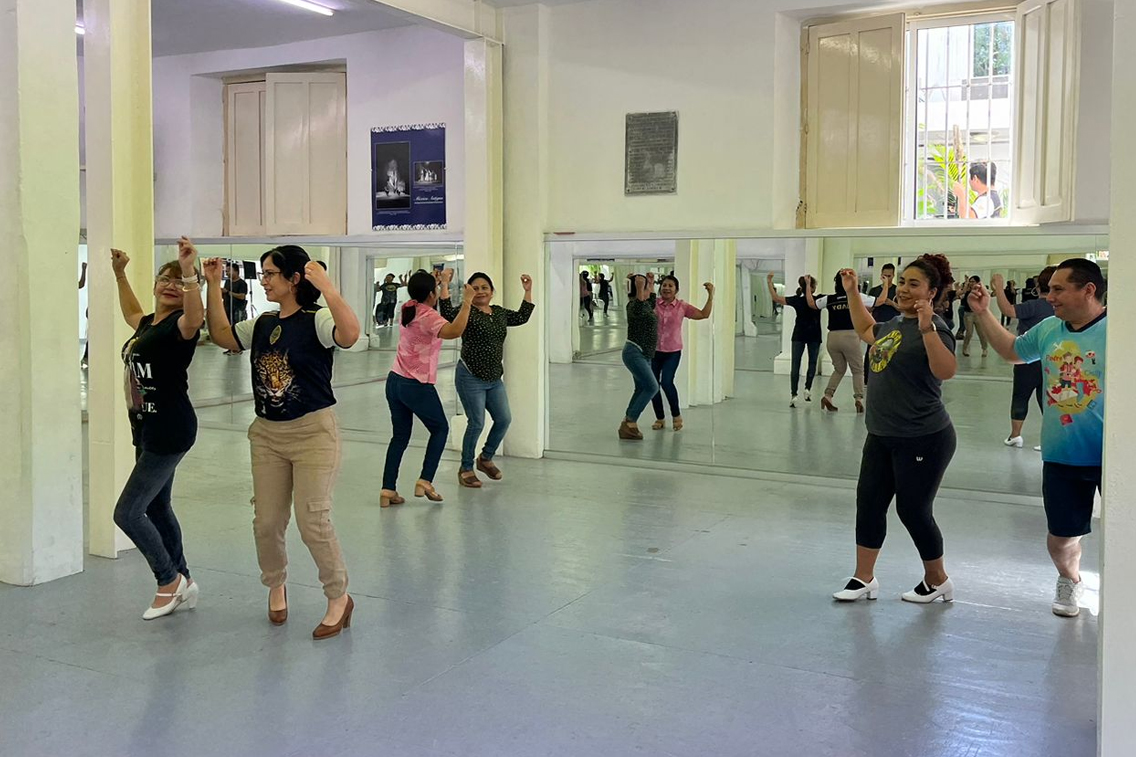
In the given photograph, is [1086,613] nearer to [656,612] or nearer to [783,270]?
[656,612]

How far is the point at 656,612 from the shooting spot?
513 cm

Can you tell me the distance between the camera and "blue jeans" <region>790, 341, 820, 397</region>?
8367 mm

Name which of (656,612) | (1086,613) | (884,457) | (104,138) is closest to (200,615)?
(656,612)

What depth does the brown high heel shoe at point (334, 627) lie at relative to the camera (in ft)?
15.4

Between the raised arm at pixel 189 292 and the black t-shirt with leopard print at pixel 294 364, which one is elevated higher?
the raised arm at pixel 189 292

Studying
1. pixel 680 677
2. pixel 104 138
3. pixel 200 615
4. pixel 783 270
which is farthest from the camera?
pixel 783 270

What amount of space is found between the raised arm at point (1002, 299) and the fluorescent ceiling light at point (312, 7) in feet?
19.4

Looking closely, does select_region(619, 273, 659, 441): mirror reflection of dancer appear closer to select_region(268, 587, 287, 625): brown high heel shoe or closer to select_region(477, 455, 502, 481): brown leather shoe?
select_region(477, 455, 502, 481): brown leather shoe

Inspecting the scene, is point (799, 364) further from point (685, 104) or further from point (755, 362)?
point (685, 104)

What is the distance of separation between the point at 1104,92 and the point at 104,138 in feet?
18.9

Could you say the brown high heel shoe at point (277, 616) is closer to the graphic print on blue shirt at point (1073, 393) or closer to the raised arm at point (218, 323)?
the raised arm at point (218, 323)

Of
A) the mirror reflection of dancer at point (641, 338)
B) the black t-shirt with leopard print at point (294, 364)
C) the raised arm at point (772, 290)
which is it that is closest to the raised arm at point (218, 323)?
the black t-shirt with leopard print at point (294, 364)

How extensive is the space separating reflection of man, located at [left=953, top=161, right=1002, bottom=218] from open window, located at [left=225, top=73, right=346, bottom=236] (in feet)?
18.7

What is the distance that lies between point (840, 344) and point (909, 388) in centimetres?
339
